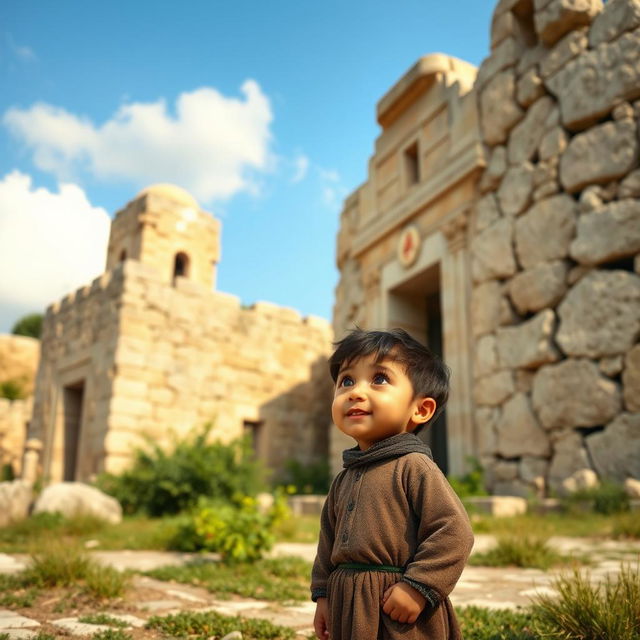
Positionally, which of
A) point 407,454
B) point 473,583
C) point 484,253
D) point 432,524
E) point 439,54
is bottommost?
point 473,583

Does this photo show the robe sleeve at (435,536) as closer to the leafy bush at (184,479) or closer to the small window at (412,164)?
the leafy bush at (184,479)

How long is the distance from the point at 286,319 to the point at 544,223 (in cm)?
774

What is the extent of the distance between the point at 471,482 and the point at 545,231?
123 inches

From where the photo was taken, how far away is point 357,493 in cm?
191

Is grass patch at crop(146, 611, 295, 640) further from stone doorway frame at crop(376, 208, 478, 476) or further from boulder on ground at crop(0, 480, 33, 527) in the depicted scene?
stone doorway frame at crop(376, 208, 478, 476)

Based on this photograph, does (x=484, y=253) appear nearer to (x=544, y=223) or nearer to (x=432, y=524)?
(x=544, y=223)

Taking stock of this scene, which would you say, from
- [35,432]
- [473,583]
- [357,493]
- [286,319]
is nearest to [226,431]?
[286,319]

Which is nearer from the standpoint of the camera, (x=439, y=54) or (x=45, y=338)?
(x=439, y=54)

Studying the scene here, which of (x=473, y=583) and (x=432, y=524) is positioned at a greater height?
(x=432, y=524)

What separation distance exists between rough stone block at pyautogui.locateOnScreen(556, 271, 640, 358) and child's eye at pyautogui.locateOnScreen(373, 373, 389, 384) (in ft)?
17.2

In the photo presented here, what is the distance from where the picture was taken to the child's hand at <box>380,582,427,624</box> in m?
1.67

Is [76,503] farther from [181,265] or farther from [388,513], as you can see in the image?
[181,265]

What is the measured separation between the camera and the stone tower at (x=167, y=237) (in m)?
14.2

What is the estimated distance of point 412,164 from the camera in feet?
35.0
